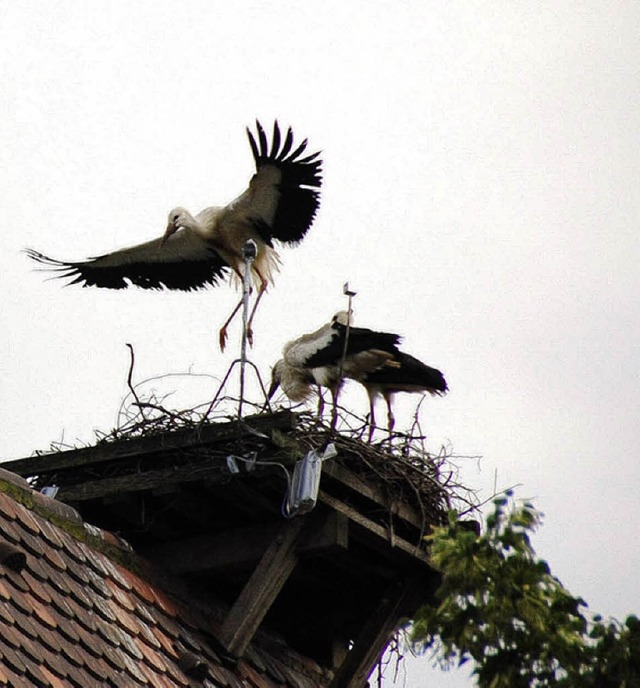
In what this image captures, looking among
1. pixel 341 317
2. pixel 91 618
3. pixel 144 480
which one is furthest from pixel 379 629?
pixel 341 317

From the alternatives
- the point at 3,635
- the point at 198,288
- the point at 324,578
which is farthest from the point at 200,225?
the point at 3,635

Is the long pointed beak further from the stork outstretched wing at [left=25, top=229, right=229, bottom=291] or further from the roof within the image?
the roof

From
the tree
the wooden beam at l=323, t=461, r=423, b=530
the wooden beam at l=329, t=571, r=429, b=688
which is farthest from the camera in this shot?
the wooden beam at l=329, t=571, r=429, b=688

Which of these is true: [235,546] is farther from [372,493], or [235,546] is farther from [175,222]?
[175,222]

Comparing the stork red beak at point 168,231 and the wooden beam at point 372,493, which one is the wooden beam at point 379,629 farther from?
the stork red beak at point 168,231

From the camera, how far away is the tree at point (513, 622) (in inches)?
246

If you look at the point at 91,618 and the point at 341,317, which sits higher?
the point at 341,317

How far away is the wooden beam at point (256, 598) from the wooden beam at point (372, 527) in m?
0.28

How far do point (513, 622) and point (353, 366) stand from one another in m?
6.30

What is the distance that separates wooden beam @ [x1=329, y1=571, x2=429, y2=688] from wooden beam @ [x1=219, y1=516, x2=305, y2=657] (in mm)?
624

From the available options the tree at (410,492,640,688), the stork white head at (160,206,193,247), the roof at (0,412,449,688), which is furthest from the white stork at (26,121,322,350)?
the tree at (410,492,640,688)

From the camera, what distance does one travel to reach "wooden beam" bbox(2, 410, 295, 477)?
353 inches

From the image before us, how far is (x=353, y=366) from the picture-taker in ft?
41.5

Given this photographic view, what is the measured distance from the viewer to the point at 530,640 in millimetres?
6379
